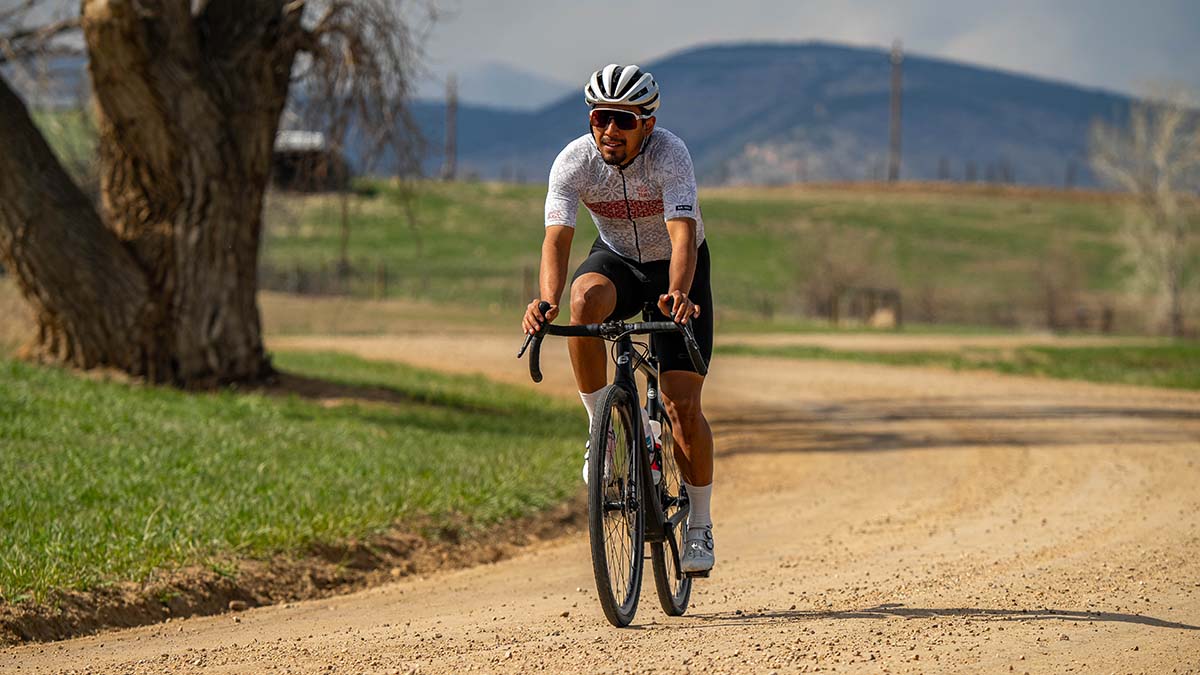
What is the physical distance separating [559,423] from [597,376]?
28.9ft

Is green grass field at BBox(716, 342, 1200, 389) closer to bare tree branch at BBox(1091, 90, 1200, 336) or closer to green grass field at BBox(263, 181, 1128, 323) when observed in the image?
green grass field at BBox(263, 181, 1128, 323)

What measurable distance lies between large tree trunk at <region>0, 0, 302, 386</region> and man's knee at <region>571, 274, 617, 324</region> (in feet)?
29.4

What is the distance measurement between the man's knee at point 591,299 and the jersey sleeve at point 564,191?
0.85ft

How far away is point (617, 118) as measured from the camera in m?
6.34

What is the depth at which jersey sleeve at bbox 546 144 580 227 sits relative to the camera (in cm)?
641

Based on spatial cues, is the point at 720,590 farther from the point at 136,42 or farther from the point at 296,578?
the point at 136,42

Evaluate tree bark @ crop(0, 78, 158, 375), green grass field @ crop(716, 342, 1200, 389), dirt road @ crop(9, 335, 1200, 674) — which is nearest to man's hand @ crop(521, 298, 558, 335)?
dirt road @ crop(9, 335, 1200, 674)

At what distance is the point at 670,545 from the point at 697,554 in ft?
0.60

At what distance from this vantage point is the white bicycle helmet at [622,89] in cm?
630

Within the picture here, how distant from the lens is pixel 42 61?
17188mm

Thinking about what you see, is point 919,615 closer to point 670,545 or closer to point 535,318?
point 670,545

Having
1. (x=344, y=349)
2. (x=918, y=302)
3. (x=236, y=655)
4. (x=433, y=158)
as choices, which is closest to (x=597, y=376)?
(x=236, y=655)

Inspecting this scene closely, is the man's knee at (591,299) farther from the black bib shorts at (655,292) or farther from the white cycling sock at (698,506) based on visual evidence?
the white cycling sock at (698,506)

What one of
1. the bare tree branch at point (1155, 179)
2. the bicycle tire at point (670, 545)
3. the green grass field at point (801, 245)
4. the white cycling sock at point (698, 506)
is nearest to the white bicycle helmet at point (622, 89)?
the bicycle tire at point (670, 545)
